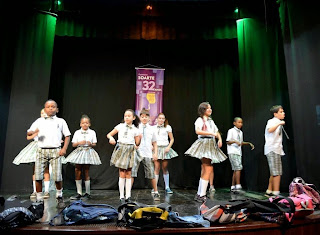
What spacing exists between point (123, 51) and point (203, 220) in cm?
536

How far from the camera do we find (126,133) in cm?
380

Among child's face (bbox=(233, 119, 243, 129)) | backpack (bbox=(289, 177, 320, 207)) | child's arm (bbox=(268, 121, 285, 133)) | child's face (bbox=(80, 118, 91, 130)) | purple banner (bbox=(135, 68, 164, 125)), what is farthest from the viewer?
purple banner (bbox=(135, 68, 164, 125))

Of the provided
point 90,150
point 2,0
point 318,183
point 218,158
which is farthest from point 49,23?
point 318,183

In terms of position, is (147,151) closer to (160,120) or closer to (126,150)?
(126,150)

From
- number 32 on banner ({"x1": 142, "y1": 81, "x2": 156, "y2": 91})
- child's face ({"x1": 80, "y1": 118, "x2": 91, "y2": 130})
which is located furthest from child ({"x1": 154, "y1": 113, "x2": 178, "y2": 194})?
child's face ({"x1": 80, "y1": 118, "x2": 91, "y2": 130})

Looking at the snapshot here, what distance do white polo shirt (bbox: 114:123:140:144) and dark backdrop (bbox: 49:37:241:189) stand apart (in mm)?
2533

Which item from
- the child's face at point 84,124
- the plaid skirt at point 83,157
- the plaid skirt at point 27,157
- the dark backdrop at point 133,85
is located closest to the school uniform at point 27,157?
the plaid skirt at point 27,157

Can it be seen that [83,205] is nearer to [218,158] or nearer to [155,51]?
[218,158]

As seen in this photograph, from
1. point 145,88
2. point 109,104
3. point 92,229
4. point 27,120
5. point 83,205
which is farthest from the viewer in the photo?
point 109,104

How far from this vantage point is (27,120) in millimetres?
5141

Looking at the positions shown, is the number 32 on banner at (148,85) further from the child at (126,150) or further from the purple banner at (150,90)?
the child at (126,150)

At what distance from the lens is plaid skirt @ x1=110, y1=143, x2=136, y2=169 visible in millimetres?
3671

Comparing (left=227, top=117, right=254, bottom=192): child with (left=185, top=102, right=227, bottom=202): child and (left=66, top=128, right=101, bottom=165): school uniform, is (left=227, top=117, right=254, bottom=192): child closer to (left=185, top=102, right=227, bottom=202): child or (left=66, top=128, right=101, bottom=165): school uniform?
(left=185, top=102, right=227, bottom=202): child

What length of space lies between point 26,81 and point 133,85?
2395mm
